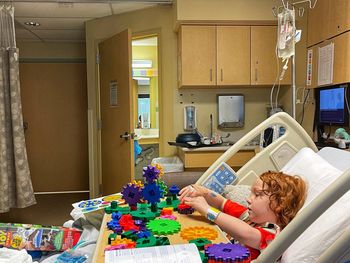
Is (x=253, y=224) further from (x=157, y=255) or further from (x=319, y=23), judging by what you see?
(x=319, y=23)

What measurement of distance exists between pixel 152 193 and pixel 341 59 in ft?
6.32

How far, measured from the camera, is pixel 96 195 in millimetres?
4168

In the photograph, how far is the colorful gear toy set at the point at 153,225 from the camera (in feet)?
2.95

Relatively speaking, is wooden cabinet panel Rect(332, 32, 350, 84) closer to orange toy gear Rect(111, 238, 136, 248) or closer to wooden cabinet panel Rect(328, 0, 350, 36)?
wooden cabinet panel Rect(328, 0, 350, 36)

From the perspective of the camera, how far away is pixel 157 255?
35.7 inches

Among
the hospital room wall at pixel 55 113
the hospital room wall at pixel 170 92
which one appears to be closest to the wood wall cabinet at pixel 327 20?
the hospital room wall at pixel 170 92

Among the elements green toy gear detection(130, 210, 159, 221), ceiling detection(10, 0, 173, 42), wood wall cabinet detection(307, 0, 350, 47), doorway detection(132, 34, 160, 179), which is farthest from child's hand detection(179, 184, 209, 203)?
doorway detection(132, 34, 160, 179)

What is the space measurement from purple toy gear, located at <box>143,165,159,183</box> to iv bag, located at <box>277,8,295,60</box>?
1.18 meters

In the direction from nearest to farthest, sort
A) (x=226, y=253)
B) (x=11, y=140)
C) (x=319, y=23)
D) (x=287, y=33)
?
(x=226, y=253), (x=287, y=33), (x=319, y=23), (x=11, y=140)

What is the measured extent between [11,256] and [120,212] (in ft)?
1.43

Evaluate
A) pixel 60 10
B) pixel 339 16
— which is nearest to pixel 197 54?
pixel 339 16

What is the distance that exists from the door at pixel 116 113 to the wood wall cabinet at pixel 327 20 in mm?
1677

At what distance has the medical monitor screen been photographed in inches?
103

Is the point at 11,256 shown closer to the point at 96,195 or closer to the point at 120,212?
the point at 120,212
